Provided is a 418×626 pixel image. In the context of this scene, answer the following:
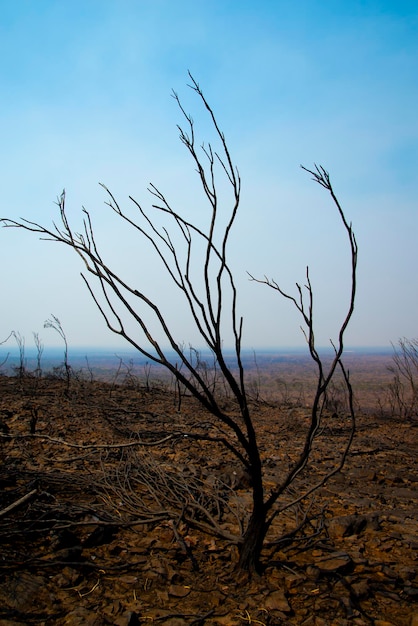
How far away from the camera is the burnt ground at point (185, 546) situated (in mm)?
2029

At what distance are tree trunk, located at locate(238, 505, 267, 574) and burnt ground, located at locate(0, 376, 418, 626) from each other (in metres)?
0.07

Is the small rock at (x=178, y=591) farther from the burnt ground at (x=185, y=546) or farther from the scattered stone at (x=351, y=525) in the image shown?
the scattered stone at (x=351, y=525)

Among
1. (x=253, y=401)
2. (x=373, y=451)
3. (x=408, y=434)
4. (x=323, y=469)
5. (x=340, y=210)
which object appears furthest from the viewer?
(x=253, y=401)

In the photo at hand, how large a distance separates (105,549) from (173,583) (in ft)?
1.91

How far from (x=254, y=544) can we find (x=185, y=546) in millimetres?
480

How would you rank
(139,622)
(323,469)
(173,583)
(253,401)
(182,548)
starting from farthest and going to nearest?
1. (253,401)
2. (323,469)
3. (182,548)
4. (173,583)
5. (139,622)

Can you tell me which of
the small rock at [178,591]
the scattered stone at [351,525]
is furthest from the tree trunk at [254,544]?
the scattered stone at [351,525]

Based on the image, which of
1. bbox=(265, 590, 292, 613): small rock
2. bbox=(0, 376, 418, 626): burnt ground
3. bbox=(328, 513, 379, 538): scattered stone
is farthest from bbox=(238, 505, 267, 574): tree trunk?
bbox=(328, 513, 379, 538): scattered stone

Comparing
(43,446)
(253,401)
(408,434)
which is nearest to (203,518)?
(43,446)

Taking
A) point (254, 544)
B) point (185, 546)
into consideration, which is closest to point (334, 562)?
point (254, 544)

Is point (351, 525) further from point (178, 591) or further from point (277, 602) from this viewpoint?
point (178, 591)

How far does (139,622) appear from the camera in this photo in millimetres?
1938

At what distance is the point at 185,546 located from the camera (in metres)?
2.55

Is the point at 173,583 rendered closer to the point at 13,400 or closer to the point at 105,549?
the point at 105,549
